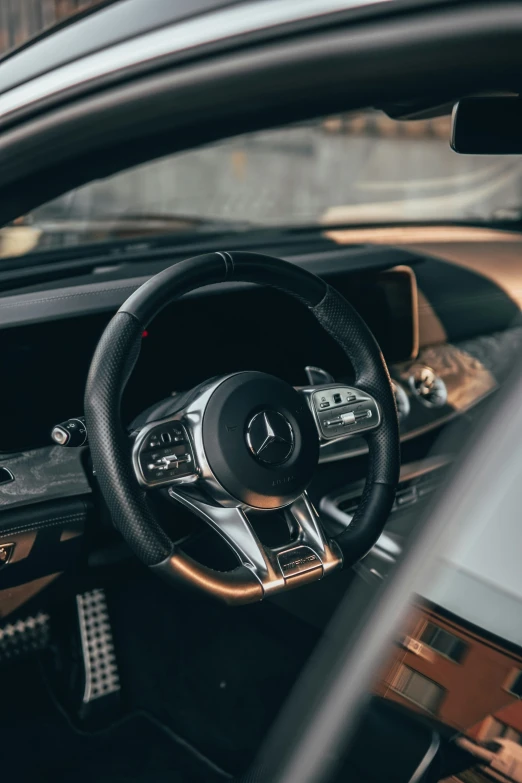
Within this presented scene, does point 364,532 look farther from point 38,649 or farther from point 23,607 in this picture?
point 38,649

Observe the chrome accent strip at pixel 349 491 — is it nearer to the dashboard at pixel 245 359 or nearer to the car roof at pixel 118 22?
the dashboard at pixel 245 359

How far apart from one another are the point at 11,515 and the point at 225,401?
0.55 metres

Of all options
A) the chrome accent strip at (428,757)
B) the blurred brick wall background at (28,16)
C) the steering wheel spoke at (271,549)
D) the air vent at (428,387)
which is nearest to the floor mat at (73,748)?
the steering wheel spoke at (271,549)

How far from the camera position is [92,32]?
0.97 meters

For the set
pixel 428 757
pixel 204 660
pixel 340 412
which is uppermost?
pixel 340 412

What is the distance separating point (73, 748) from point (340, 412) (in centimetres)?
121

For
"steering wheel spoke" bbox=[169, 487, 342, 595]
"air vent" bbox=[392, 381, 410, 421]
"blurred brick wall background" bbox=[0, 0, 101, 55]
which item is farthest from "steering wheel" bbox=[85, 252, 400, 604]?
"blurred brick wall background" bbox=[0, 0, 101, 55]

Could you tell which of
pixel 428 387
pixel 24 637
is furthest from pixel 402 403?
pixel 24 637

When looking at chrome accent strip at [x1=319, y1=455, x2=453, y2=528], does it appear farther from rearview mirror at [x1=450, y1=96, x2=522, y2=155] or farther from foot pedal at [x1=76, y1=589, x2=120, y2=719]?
rearview mirror at [x1=450, y1=96, x2=522, y2=155]

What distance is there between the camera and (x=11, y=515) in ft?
5.51

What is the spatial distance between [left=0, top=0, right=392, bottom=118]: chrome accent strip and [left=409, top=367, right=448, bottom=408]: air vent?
152cm

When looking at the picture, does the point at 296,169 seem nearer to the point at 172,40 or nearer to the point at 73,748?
the point at 73,748

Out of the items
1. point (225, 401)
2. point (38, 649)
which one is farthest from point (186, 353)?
point (38, 649)

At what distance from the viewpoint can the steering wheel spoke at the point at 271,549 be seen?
1396mm
